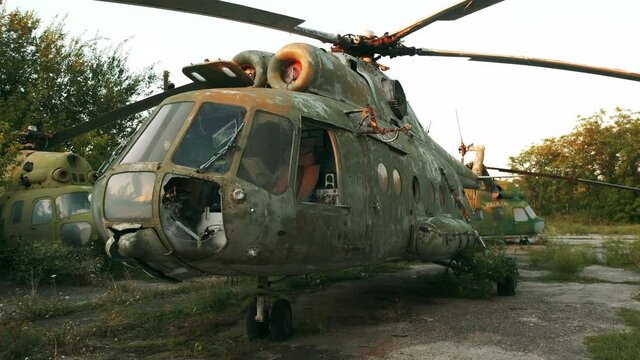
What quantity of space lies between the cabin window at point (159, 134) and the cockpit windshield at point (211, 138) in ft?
0.46

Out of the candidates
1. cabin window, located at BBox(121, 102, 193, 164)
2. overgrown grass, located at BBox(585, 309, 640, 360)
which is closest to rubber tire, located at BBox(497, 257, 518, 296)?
overgrown grass, located at BBox(585, 309, 640, 360)

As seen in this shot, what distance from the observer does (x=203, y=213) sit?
16.6ft

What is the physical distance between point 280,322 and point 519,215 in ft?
47.1

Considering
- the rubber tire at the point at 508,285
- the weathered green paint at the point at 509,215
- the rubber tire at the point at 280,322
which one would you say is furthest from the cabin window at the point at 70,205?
the weathered green paint at the point at 509,215

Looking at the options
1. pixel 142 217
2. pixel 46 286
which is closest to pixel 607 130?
pixel 46 286

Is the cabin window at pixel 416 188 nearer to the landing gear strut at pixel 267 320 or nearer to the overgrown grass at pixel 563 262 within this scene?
the landing gear strut at pixel 267 320

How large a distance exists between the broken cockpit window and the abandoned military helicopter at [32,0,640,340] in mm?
12

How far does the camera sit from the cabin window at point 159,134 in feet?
15.8

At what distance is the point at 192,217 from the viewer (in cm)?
502

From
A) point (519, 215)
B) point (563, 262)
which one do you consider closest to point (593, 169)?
point (519, 215)

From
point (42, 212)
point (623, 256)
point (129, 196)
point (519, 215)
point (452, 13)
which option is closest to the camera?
point (129, 196)

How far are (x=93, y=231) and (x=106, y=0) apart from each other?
8.26 meters

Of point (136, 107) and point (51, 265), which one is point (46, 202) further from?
point (136, 107)

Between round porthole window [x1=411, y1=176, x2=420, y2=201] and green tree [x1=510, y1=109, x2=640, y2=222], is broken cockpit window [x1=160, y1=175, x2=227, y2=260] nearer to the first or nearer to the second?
round porthole window [x1=411, y1=176, x2=420, y2=201]
